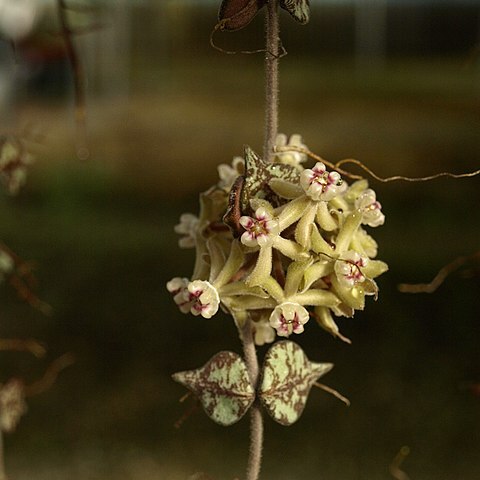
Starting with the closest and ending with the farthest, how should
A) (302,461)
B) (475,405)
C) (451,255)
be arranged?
1. (302,461)
2. (475,405)
3. (451,255)

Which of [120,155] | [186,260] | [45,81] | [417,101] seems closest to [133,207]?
[120,155]

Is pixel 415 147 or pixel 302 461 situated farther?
pixel 415 147

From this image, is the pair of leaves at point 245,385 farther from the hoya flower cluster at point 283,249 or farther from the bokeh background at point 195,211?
the bokeh background at point 195,211

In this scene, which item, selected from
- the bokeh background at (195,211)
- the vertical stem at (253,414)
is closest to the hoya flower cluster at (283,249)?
the vertical stem at (253,414)

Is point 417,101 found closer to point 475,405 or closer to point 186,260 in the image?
point 186,260

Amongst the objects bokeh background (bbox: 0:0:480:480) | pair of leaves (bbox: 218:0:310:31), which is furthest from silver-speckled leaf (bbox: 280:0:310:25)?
bokeh background (bbox: 0:0:480:480)

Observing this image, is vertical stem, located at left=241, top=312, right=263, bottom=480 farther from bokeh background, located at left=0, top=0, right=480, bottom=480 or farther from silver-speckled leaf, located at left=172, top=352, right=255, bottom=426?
bokeh background, located at left=0, top=0, right=480, bottom=480
